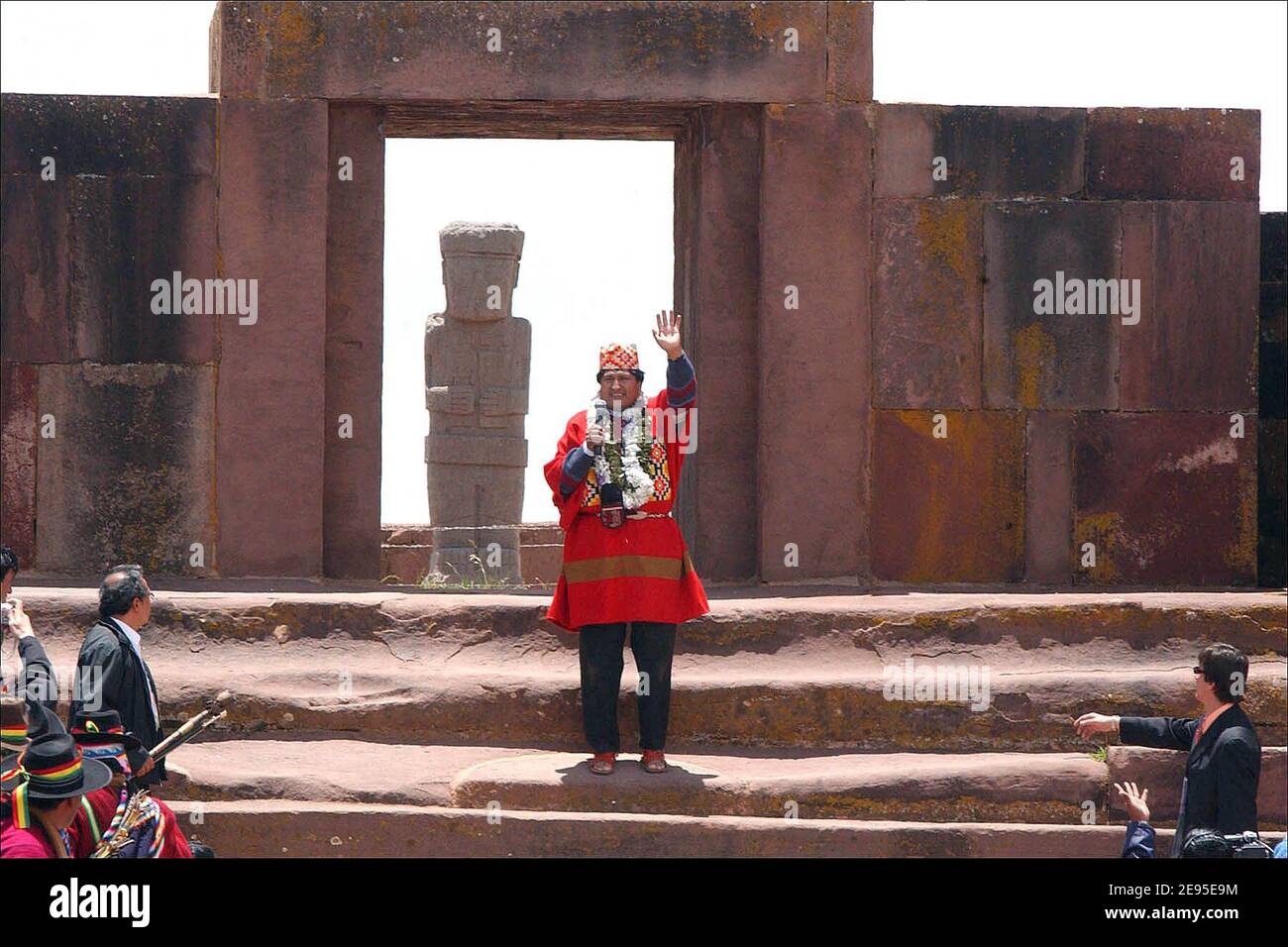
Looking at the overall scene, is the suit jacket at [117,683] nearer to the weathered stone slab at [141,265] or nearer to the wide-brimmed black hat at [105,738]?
the wide-brimmed black hat at [105,738]

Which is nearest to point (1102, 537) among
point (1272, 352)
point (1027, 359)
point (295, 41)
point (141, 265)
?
point (1027, 359)

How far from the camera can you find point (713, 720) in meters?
7.16

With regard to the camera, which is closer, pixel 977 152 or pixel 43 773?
pixel 43 773

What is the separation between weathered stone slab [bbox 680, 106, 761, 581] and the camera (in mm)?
8953

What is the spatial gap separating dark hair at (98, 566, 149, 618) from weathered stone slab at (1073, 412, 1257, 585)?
16.2 ft

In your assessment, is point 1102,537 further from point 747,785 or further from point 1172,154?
point 747,785

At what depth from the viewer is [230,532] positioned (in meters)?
8.70

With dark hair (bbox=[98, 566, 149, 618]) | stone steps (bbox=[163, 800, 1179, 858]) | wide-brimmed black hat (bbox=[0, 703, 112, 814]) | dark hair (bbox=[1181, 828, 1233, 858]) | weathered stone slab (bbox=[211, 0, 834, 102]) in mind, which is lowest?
stone steps (bbox=[163, 800, 1179, 858])

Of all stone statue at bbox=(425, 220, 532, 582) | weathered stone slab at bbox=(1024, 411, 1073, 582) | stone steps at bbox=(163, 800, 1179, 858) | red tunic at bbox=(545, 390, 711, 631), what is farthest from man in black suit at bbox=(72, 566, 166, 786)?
stone statue at bbox=(425, 220, 532, 582)

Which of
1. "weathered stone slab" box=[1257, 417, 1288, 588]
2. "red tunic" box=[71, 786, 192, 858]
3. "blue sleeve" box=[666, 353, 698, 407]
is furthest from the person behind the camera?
"weathered stone slab" box=[1257, 417, 1288, 588]

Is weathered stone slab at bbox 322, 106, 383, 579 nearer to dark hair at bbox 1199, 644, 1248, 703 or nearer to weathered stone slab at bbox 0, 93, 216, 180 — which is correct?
weathered stone slab at bbox 0, 93, 216, 180

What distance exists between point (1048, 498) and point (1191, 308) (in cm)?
124

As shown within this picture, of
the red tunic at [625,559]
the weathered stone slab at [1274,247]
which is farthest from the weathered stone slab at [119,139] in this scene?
the weathered stone slab at [1274,247]
